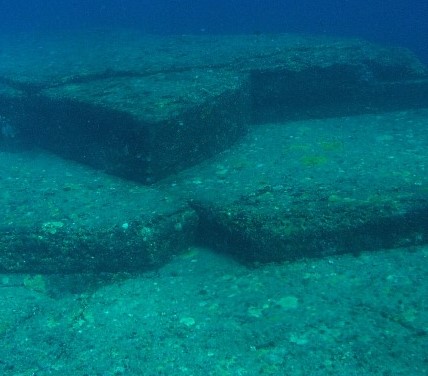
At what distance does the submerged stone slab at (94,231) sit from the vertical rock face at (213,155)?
0.01 meters

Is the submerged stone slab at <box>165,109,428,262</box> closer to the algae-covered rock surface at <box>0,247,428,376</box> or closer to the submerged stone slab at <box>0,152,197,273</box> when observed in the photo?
the algae-covered rock surface at <box>0,247,428,376</box>

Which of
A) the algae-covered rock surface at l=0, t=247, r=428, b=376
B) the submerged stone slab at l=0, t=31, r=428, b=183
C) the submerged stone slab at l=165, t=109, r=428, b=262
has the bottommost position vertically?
the algae-covered rock surface at l=0, t=247, r=428, b=376

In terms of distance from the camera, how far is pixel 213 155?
14.9ft

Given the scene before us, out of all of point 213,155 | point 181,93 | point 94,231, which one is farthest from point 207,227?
point 181,93

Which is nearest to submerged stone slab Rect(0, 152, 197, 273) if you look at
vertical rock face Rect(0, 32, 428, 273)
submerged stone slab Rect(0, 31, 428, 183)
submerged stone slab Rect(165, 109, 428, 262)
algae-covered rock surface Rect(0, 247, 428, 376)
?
vertical rock face Rect(0, 32, 428, 273)

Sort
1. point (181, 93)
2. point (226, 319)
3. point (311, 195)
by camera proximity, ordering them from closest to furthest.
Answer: point (226, 319) < point (311, 195) < point (181, 93)

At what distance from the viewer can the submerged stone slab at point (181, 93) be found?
13.3ft

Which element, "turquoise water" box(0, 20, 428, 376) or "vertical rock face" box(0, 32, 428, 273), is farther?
"vertical rock face" box(0, 32, 428, 273)

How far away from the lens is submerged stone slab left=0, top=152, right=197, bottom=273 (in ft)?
10.5

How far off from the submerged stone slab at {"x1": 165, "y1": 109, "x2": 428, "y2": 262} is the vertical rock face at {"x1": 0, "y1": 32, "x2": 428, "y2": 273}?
1 centimetres

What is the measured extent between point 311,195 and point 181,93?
6.82 ft

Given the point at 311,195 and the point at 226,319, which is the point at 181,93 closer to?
the point at 311,195

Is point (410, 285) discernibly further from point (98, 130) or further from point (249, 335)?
point (98, 130)

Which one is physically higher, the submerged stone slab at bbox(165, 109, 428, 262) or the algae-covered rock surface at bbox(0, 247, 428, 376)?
the submerged stone slab at bbox(165, 109, 428, 262)
